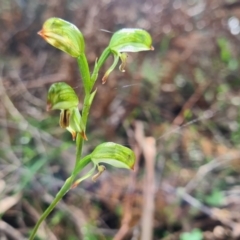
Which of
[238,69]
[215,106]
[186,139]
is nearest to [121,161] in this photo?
[186,139]

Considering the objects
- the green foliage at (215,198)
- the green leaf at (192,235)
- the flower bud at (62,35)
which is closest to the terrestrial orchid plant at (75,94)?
the flower bud at (62,35)

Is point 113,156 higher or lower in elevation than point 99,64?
lower

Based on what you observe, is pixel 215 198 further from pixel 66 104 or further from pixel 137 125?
pixel 66 104

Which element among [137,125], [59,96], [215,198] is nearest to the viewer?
[59,96]

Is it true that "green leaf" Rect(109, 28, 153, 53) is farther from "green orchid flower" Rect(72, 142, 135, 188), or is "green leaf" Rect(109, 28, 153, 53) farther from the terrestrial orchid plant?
"green orchid flower" Rect(72, 142, 135, 188)

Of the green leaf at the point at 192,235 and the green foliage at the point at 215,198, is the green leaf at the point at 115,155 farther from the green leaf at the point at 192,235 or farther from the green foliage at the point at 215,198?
the green foliage at the point at 215,198

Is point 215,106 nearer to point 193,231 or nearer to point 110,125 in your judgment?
point 110,125

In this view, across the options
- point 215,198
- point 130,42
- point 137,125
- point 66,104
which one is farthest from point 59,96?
point 137,125
